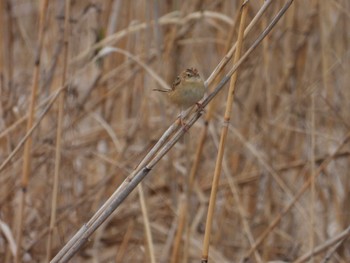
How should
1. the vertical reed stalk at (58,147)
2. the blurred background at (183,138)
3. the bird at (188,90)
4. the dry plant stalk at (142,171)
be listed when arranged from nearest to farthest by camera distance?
the dry plant stalk at (142,171)
the bird at (188,90)
the vertical reed stalk at (58,147)
the blurred background at (183,138)

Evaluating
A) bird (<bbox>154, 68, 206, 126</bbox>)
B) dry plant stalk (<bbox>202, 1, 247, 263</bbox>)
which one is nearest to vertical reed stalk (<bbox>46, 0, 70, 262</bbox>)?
bird (<bbox>154, 68, 206, 126</bbox>)

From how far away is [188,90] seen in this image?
1356 mm

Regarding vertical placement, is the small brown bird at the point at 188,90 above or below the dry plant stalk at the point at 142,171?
above

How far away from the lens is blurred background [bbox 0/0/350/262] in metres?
2.33

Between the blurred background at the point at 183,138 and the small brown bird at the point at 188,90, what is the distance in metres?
0.80

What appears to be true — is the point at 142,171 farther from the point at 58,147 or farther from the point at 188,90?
the point at 58,147

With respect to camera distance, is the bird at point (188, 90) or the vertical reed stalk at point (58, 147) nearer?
the bird at point (188, 90)

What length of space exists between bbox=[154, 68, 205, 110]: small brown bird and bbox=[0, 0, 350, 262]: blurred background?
80 centimetres

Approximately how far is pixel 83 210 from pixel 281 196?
826 millimetres

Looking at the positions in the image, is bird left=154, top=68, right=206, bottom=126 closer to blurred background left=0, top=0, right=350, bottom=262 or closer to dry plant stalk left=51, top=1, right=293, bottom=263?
dry plant stalk left=51, top=1, right=293, bottom=263

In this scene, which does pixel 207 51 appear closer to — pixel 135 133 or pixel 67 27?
pixel 135 133

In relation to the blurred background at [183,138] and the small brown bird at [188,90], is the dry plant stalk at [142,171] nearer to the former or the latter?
the small brown bird at [188,90]

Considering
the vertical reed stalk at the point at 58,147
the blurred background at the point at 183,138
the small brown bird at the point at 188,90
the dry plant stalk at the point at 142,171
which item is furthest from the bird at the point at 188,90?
the blurred background at the point at 183,138

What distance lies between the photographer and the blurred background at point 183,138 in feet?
7.63
